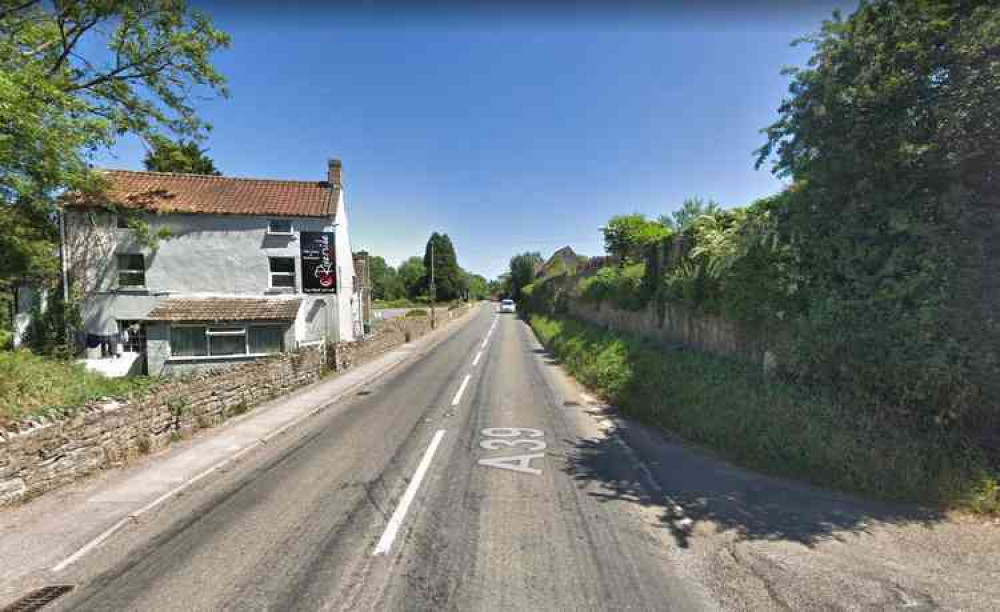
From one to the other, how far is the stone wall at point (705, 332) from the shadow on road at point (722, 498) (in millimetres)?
2645

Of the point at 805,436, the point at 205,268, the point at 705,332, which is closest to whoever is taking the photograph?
the point at 805,436

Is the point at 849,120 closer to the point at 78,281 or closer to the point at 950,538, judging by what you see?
the point at 950,538

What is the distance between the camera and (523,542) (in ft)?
12.9

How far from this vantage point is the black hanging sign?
19.5 meters

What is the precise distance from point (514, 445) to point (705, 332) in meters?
5.88

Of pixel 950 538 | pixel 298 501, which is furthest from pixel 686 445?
pixel 298 501

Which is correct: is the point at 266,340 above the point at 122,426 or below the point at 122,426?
above

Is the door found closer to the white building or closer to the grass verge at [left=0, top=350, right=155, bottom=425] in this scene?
the white building

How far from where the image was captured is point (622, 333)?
15.1m

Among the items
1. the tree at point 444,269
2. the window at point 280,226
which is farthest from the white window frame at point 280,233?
the tree at point 444,269

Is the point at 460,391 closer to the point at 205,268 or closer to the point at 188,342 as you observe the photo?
the point at 188,342

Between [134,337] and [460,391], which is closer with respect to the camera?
[460,391]

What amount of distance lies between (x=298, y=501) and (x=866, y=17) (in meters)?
10.4

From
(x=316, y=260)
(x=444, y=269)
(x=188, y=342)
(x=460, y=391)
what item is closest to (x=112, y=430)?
(x=460, y=391)
